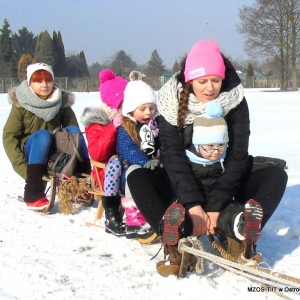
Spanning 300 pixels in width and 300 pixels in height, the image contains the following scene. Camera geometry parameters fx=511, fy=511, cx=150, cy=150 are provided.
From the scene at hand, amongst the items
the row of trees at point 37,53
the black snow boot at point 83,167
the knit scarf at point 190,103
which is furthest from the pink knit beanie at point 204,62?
the row of trees at point 37,53

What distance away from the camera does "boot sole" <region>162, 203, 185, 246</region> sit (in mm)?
2381

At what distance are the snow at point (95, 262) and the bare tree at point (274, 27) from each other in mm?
37037

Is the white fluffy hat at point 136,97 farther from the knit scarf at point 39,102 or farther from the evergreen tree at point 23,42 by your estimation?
the evergreen tree at point 23,42

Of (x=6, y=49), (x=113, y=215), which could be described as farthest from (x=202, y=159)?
(x=6, y=49)

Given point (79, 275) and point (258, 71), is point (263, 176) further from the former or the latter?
point (258, 71)

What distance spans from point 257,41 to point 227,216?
38.9 meters

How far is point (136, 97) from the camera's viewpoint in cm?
340

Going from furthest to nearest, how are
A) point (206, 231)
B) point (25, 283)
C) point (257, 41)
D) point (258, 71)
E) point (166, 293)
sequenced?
point (258, 71) < point (257, 41) < point (206, 231) < point (25, 283) < point (166, 293)

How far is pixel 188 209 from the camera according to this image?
8.72 ft

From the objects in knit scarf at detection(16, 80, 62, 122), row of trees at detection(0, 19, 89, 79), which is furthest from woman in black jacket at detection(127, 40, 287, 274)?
row of trees at detection(0, 19, 89, 79)

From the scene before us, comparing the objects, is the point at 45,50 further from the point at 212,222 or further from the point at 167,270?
the point at 167,270

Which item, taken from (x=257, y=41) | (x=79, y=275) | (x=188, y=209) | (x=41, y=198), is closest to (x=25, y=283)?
(x=79, y=275)

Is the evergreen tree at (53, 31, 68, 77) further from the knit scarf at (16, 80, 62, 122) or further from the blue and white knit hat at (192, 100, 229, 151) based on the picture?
the blue and white knit hat at (192, 100, 229, 151)

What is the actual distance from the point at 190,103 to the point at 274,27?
127ft
